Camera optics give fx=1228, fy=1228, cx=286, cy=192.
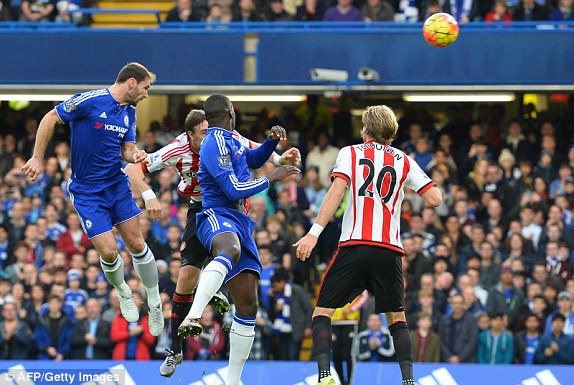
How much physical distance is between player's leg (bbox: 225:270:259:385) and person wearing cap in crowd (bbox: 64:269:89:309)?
6.52 m

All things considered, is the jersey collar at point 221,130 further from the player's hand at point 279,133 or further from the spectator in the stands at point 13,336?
the spectator in the stands at point 13,336

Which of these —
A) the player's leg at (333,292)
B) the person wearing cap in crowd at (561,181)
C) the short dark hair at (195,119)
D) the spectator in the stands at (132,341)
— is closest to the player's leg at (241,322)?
the player's leg at (333,292)

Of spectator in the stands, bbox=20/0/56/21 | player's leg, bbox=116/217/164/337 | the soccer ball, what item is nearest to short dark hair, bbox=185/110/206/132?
player's leg, bbox=116/217/164/337

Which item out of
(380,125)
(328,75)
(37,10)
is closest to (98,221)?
(380,125)

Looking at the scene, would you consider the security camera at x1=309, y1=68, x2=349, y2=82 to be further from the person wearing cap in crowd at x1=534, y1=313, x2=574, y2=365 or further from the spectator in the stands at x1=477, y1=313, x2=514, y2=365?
the person wearing cap in crowd at x1=534, y1=313, x2=574, y2=365

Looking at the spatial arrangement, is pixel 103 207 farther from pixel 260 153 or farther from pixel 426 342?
pixel 426 342

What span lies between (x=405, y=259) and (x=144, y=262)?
6062mm

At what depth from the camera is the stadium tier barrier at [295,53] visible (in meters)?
19.9

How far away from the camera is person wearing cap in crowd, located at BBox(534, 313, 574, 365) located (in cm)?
1602

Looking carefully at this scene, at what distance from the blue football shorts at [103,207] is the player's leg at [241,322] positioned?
4.44 ft

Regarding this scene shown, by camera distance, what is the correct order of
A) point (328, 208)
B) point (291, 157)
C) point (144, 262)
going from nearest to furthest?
point (328, 208)
point (291, 157)
point (144, 262)

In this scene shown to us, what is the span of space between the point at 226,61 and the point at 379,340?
6.30 m

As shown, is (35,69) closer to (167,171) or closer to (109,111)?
(167,171)

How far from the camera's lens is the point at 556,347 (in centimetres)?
1606
